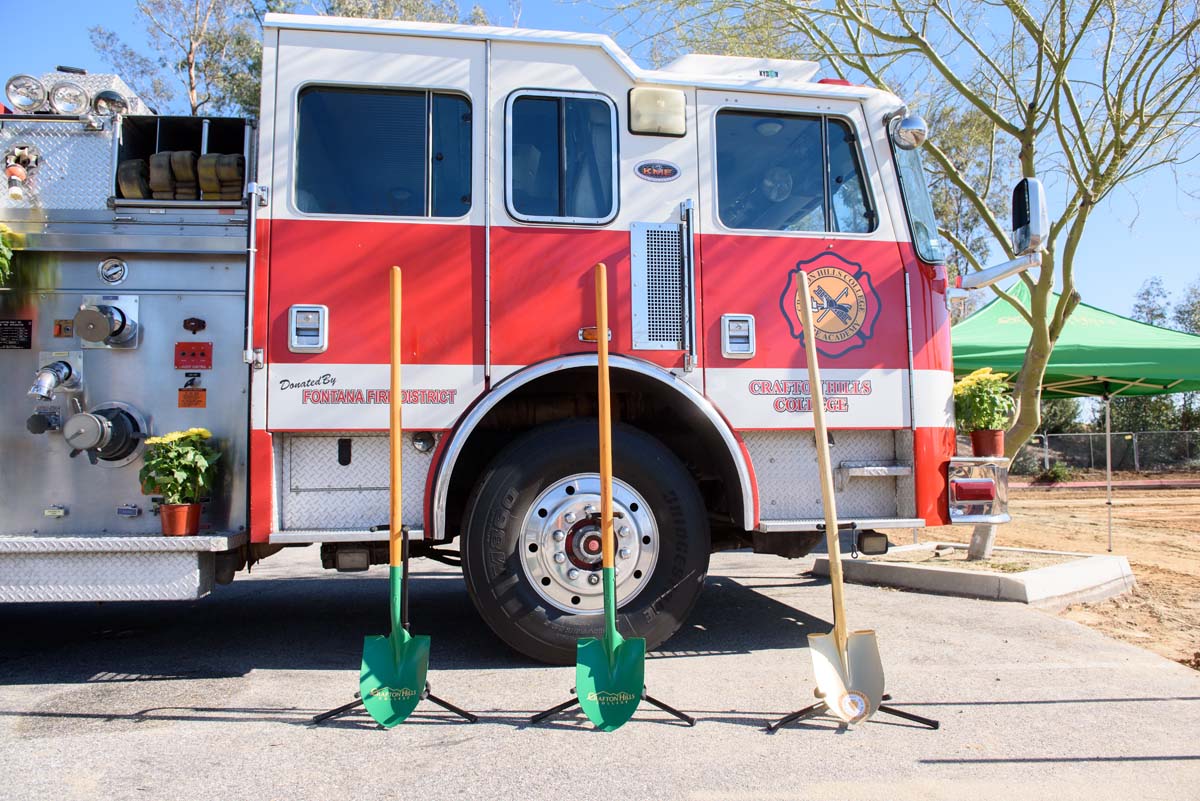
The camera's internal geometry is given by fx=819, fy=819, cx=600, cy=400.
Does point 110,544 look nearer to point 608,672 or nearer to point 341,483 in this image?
point 341,483

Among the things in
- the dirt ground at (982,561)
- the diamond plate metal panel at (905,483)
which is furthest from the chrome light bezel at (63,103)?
the dirt ground at (982,561)

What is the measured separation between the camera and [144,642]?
4.86 m

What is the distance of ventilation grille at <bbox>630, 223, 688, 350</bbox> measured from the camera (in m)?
4.39

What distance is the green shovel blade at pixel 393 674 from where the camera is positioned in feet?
11.1

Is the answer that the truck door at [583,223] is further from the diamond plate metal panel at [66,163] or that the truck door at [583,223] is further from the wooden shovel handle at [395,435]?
the diamond plate metal panel at [66,163]

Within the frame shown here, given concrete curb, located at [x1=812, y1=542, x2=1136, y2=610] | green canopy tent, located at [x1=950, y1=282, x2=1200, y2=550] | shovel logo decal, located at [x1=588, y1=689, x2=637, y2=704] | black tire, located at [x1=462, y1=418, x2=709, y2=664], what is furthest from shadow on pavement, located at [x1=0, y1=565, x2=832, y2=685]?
green canopy tent, located at [x1=950, y1=282, x2=1200, y2=550]

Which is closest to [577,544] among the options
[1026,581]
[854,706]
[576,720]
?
[576,720]

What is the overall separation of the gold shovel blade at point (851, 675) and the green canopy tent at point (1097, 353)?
7.38 metres

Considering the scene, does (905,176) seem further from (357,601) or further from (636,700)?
(357,601)

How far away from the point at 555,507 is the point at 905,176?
9.15ft

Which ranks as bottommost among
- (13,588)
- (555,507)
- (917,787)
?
(917,787)

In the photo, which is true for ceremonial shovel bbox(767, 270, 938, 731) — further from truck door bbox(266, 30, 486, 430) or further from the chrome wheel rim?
truck door bbox(266, 30, 486, 430)

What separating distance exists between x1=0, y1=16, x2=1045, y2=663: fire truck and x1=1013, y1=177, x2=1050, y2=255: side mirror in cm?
2

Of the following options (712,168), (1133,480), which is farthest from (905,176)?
(1133,480)
